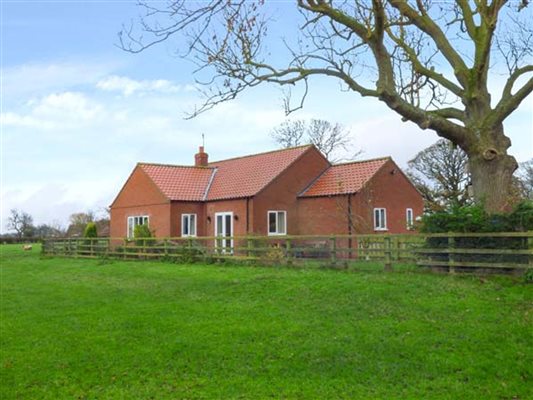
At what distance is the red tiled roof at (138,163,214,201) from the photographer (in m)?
29.6

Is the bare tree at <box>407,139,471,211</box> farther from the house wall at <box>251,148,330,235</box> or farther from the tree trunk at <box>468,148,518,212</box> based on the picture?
the tree trunk at <box>468,148,518,212</box>

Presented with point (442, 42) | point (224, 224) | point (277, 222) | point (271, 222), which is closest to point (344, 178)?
A: point (277, 222)

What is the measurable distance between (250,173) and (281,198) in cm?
295

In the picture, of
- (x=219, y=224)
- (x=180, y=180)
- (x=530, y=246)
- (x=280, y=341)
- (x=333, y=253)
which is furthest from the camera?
(x=180, y=180)

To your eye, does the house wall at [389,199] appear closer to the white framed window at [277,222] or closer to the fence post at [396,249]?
the white framed window at [277,222]

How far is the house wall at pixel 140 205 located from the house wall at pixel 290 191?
5.37 metres

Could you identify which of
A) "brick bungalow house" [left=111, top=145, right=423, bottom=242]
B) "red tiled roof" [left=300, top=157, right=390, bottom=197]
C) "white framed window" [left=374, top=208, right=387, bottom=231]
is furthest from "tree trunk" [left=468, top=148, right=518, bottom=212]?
"white framed window" [left=374, top=208, right=387, bottom=231]

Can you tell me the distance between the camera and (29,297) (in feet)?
42.8

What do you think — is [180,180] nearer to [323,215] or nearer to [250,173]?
[250,173]

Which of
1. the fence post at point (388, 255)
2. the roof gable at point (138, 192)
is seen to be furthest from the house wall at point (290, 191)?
the fence post at point (388, 255)

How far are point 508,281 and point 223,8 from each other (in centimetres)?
824

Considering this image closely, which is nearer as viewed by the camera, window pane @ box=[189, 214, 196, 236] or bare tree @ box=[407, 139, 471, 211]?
window pane @ box=[189, 214, 196, 236]

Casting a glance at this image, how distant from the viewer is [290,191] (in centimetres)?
2814

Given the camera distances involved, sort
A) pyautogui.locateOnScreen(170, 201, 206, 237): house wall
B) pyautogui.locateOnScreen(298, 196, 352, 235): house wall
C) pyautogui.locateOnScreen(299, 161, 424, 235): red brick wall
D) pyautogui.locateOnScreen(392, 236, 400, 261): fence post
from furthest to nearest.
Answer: pyautogui.locateOnScreen(170, 201, 206, 237): house wall < pyautogui.locateOnScreen(298, 196, 352, 235): house wall < pyautogui.locateOnScreen(299, 161, 424, 235): red brick wall < pyautogui.locateOnScreen(392, 236, 400, 261): fence post
